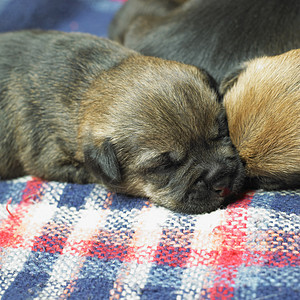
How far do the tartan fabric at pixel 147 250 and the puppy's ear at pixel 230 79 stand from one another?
88 centimetres

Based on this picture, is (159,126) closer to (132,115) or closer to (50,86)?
(132,115)

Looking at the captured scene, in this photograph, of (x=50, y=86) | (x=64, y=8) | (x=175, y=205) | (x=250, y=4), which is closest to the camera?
(x=175, y=205)

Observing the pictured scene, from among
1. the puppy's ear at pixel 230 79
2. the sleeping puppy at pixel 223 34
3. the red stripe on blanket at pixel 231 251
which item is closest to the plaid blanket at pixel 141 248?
the red stripe on blanket at pixel 231 251

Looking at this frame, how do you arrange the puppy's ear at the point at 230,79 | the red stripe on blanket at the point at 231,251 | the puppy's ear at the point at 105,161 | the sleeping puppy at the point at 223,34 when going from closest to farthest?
the red stripe on blanket at the point at 231,251 → the puppy's ear at the point at 105,161 → the puppy's ear at the point at 230,79 → the sleeping puppy at the point at 223,34

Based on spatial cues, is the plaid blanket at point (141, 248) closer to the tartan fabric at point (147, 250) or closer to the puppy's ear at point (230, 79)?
the tartan fabric at point (147, 250)

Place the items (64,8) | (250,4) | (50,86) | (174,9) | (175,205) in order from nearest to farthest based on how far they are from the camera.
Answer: (175,205), (50,86), (250,4), (174,9), (64,8)

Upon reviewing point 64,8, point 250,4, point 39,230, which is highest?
point 250,4

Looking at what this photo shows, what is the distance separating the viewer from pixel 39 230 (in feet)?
9.43

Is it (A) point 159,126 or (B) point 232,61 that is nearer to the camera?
(A) point 159,126

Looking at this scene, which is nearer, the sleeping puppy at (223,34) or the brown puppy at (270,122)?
the brown puppy at (270,122)

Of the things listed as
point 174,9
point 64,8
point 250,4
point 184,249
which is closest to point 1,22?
point 64,8

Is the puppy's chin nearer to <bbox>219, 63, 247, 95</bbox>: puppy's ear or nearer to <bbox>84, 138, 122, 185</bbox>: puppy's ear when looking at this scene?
<bbox>84, 138, 122, 185</bbox>: puppy's ear

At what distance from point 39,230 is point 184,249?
3.45 ft

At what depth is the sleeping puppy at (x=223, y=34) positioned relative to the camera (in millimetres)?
3385
